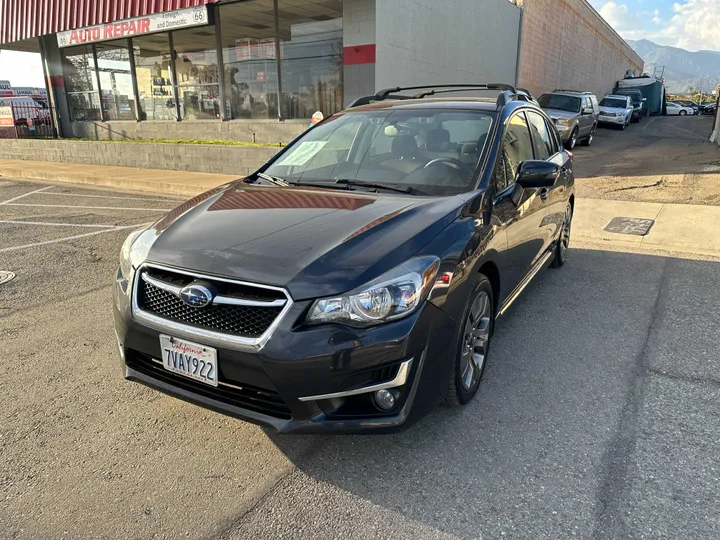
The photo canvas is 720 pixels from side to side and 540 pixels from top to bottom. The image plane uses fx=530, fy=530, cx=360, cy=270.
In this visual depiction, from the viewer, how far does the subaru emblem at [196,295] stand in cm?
240

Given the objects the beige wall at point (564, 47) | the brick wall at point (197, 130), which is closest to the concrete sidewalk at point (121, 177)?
the brick wall at point (197, 130)

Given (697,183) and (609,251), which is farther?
(697,183)

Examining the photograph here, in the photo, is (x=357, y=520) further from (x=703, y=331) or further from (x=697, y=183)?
(x=697, y=183)

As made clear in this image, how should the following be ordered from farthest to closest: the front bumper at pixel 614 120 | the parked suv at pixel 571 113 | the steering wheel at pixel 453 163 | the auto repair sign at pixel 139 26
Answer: the front bumper at pixel 614 120 → the parked suv at pixel 571 113 → the auto repair sign at pixel 139 26 → the steering wheel at pixel 453 163

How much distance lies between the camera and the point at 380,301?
2.35 m

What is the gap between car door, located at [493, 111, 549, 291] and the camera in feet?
11.4

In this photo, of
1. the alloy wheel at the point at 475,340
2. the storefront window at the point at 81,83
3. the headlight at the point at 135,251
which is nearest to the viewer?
the headlight at the point at 135,251

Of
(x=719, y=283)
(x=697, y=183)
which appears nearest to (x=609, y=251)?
(x=719, y=283)

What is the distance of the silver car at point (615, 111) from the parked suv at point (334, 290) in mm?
24740

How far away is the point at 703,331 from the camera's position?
13.6 feet

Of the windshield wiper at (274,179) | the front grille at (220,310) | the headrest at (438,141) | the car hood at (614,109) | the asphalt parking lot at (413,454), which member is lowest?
the asphalt parking lot at (413,454)

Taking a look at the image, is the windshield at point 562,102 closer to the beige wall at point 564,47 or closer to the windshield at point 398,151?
the beige wall at point 564,47

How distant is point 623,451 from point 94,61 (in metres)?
20.7

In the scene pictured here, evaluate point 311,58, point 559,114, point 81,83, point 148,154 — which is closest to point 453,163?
point 311,58
